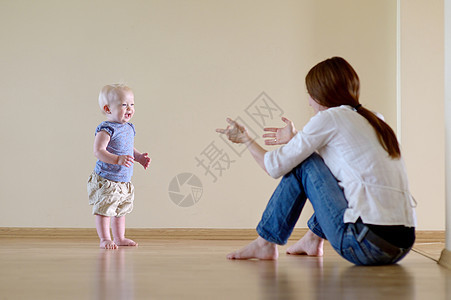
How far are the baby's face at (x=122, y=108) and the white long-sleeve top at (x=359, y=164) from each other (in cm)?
117

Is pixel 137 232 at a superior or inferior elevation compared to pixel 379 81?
inferior

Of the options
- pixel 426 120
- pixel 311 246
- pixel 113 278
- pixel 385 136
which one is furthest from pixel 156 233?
pixel 385 136

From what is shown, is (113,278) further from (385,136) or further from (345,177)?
(385,136)

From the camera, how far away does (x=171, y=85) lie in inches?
136

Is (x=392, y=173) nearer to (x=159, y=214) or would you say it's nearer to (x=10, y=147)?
(x=159, y=214)

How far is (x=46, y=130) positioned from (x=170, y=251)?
4.52 ft

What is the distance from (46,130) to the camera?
3.47 metres

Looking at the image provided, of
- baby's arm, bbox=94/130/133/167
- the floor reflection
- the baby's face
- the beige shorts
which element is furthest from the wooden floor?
the baby's face

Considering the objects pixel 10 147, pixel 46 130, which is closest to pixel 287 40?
pixel 46 130

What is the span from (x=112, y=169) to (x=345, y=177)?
134cm

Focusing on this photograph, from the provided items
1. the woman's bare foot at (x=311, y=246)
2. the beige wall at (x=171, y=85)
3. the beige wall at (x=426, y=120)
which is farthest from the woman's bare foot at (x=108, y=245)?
the beige wall at (x=426, y=120)

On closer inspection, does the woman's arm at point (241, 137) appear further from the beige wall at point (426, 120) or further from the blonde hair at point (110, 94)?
the beige wall at point (426, 120)

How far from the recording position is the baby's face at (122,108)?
2807 mm

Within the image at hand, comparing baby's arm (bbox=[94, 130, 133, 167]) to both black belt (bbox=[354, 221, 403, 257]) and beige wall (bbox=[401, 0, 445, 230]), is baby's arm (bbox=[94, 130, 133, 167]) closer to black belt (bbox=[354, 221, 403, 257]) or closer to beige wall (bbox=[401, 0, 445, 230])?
black belt (bbox=[354, 221, 403, 257])
